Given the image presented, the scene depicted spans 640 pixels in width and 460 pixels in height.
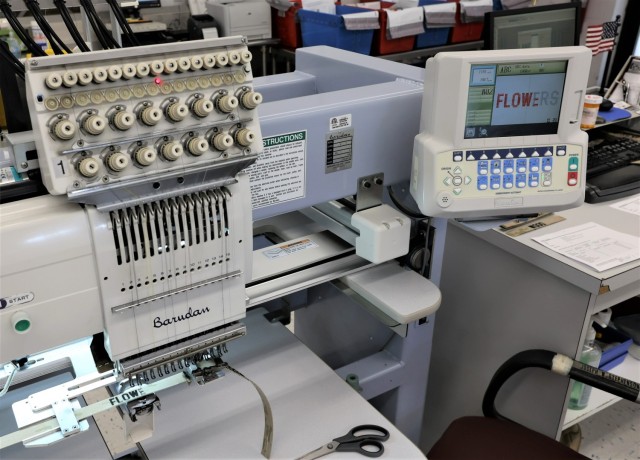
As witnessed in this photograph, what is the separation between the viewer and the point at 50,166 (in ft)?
2.50

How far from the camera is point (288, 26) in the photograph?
349 cm

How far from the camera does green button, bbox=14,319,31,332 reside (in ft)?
2.69

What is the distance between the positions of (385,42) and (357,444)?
2.69 meters

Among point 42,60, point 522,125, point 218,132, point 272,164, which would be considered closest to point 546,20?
point 522,125

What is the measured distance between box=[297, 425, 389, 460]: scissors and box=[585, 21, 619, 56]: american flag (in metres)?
1.97

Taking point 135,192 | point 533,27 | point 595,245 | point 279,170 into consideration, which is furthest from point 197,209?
point 533,27

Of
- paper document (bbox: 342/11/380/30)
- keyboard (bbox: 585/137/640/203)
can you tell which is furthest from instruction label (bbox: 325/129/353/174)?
paper document (bbox: 342/11/380/30)

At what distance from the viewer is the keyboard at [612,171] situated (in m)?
1.84

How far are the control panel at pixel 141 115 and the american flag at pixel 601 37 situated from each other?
208cm

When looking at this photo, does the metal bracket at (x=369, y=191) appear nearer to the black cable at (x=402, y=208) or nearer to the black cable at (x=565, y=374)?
the black cable at (x=402, y=208)

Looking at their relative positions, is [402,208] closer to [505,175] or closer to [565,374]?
[505,175]

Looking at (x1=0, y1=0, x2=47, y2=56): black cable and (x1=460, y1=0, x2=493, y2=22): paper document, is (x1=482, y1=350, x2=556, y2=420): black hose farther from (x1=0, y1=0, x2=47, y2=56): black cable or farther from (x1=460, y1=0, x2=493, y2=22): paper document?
(x1=460, y1=0, x2=493, y2=22): paper document

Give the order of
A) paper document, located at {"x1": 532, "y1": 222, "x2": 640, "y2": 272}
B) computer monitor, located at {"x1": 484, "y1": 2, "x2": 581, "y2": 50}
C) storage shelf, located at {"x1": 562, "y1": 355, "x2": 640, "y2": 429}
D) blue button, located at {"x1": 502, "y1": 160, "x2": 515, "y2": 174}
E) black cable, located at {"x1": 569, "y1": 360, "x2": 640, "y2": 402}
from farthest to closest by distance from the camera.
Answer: computer monitor, located at {"x1": 484, "y1": 2, "x2": 581, "y2": 50}
storage shelf, located at {"x1": 562, "y1": 355, "x2": 640, "y2": 429}
paper document, located at {"x1": 532, "y1": 222, "x2": 640, "y2": 272}
black cable, located at {"x1": 569, "y1": 360, "x2": 640, "y2": 402}
blue button, located at {"x1": 502, "y1": 160, "x2": 515, "y2": 174}

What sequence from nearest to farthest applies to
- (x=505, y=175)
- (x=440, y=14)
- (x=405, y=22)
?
1. (x=505, y=175)
2. (x=405, y=22)
3. (x=440, y=14)
